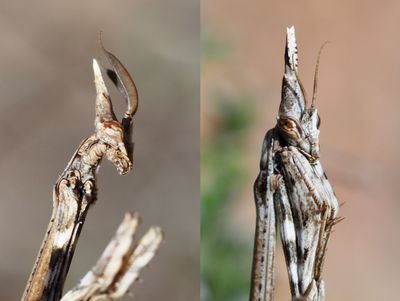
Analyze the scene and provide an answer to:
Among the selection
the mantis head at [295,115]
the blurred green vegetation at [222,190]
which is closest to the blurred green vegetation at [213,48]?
the blurred green vegetation at [222,190]

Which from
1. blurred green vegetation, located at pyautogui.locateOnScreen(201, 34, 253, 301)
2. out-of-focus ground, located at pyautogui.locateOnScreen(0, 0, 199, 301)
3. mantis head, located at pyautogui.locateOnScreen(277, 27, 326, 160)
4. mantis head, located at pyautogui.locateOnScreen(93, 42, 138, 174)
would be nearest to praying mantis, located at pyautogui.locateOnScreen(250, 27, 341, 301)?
mantis head, located at pyautogui.locateOnScreen(277, 27, 326, 160)

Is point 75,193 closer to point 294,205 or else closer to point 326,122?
point 294,205

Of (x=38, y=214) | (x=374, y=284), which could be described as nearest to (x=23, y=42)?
(x=38, y=214)

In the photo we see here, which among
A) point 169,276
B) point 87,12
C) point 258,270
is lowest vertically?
point 258,270

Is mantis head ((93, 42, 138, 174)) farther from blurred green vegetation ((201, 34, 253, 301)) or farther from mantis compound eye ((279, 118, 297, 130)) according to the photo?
blurred green vegetation ((201, 34, 253, 301))

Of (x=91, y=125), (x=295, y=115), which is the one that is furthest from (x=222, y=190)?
(x=295, y=115)

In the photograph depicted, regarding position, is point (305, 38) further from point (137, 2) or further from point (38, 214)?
point (38, 214)

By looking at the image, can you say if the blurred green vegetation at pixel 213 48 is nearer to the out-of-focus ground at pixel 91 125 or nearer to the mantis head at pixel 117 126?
the out-of-focus ground at pixel 91 125
